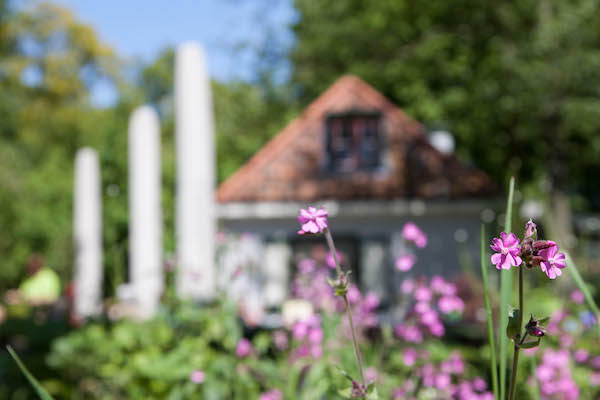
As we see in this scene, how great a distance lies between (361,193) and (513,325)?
34.2ft

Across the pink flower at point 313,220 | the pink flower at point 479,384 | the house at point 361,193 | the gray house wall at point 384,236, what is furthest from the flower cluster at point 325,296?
the gray house wall at point 384,236

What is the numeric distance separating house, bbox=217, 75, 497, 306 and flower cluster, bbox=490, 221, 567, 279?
10.1m

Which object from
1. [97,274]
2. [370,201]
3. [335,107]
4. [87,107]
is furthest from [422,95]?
[87,107]

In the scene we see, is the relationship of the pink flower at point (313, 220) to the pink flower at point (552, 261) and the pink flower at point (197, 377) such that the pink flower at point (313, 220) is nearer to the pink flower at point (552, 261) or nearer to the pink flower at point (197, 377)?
the pink flower at point (552, 261)

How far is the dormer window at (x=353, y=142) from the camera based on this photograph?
459 inches

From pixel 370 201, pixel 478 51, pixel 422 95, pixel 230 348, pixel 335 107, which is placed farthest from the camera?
pixel 422 95

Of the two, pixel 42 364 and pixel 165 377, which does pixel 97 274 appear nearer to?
pixel 42 364

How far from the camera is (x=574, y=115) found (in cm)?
939

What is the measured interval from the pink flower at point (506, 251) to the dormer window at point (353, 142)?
35.9ft

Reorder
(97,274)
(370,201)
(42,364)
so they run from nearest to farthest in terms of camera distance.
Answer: (42,364), (97,274), (370,201)

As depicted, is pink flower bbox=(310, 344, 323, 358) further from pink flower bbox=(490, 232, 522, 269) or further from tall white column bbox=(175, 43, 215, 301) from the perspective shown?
tall white column bbox=(175, 43, 215, 301)

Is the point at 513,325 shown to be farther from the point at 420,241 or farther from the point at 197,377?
the point at 197,377

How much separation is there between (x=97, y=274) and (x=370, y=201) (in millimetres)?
5489

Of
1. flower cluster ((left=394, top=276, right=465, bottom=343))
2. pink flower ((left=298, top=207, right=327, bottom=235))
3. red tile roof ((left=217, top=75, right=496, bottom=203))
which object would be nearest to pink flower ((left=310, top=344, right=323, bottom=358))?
flower cluster ((left=394, top=276, right=465, bottom=343))
